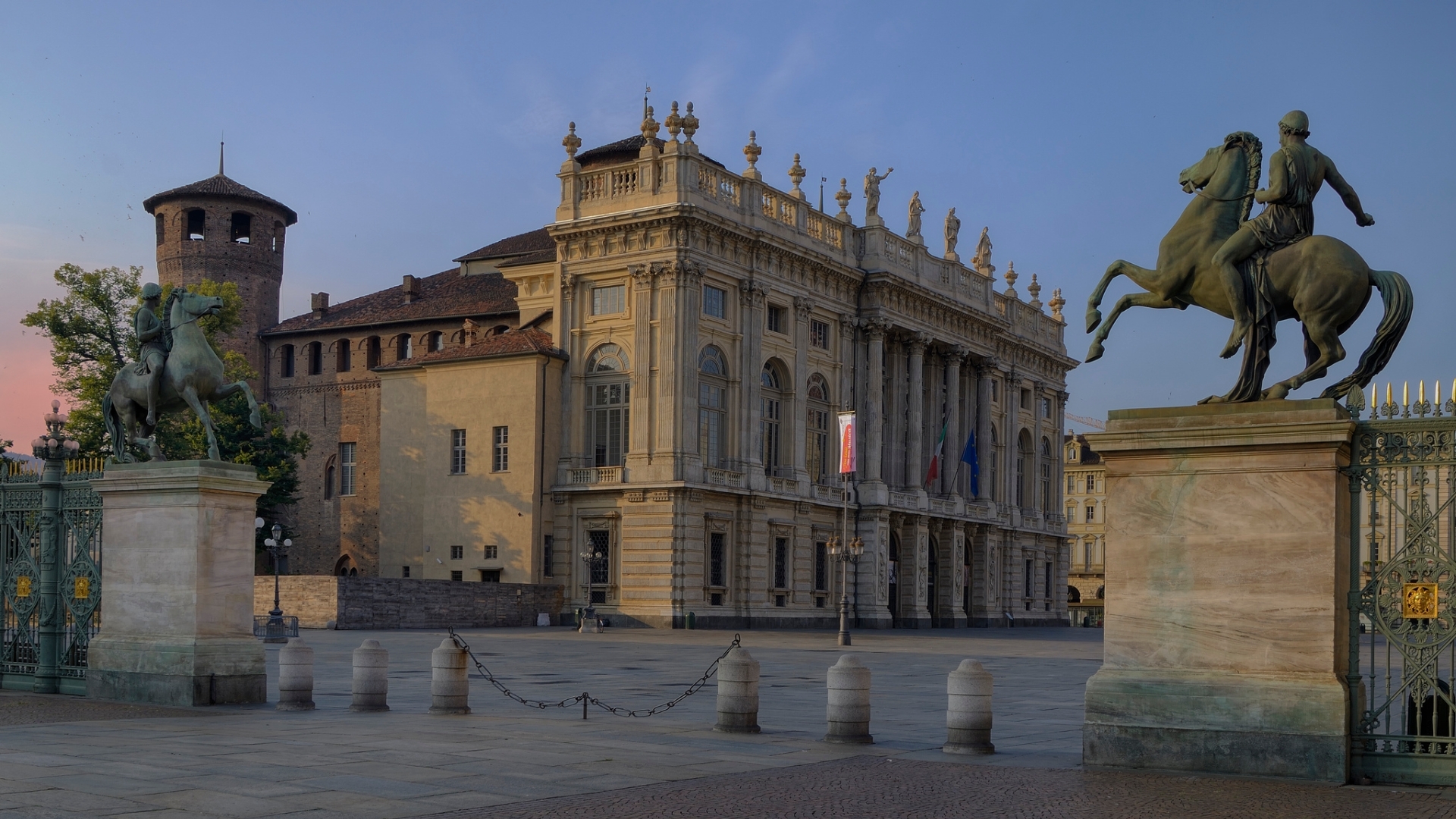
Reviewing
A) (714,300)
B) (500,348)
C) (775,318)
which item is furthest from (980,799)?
(775,318)

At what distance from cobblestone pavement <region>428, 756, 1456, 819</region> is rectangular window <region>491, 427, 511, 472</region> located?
46.6 metres

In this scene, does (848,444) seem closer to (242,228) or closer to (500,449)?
(500,449)

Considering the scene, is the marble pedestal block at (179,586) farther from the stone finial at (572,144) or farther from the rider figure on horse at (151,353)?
the stone finial at (572,144)

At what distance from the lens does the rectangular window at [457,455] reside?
199 ft

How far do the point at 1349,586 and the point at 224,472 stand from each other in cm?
1251

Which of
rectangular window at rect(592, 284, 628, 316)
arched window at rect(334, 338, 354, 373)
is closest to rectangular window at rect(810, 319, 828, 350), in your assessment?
rectangular window at rect(592, 284, 628, 316)

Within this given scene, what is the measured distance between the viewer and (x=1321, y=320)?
1274 centimetres

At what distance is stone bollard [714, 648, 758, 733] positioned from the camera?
653 inches

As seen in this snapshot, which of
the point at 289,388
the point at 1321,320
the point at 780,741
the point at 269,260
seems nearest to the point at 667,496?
the point at 289,388

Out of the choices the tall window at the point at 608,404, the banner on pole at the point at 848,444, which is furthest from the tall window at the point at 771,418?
the banner on pole at the point at 848,444

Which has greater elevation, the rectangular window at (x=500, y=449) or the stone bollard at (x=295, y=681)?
the rectangular window at (x=500, y=449)

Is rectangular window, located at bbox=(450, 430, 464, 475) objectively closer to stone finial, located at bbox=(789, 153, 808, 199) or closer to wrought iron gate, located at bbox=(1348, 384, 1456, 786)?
stone finial, located at bbox=(789, 153, 808, 199)

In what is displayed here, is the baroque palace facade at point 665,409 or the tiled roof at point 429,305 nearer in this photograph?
the baroque palace facade at point 665,409

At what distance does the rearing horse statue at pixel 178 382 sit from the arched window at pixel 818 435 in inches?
1782
